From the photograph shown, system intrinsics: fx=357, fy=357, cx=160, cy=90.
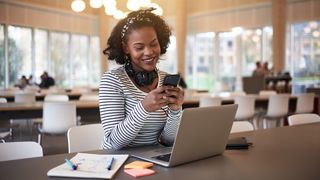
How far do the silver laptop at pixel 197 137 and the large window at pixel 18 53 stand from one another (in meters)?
10.1

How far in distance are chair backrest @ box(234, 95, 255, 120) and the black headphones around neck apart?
3531 mm

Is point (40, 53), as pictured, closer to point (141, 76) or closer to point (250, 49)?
point (250, 49)

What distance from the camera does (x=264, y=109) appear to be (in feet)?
19.8

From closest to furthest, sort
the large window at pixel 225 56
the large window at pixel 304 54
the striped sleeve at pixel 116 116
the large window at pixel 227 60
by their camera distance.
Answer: the striped sleeve at pixel 116 116, the large window at pixel 304 54, the large window at pixel 225 56, the large window at pixel 227 60

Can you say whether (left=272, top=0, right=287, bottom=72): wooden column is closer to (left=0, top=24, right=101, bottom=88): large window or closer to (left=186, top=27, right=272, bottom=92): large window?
(left=186, top=27, right=272, bottom=92): large window

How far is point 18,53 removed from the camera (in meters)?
10.8

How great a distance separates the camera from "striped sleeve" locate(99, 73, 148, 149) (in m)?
1.52

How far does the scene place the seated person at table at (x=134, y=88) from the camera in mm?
1597

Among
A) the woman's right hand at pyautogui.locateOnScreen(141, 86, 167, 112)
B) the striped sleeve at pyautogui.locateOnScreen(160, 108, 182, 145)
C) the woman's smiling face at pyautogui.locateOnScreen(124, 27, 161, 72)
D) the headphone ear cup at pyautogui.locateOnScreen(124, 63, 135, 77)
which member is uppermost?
the woman's smiling face at pyautogui.locateOnScreen(124, 27, 161, 72)

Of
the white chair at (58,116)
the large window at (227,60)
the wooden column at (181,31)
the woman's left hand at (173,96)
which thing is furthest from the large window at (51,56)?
the woman's left hand at (173,96)

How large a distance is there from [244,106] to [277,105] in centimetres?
62

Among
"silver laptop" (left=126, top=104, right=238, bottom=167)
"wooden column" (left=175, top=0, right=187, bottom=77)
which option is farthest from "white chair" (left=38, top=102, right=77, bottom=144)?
"wooden column" (left=175, top=0, right=187, bottom=77)

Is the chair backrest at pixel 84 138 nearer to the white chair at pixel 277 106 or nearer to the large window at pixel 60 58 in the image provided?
the white chair at pixel 277 106

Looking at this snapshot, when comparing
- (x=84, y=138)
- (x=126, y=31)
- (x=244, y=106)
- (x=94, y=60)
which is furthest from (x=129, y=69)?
(x=94, y=60)
